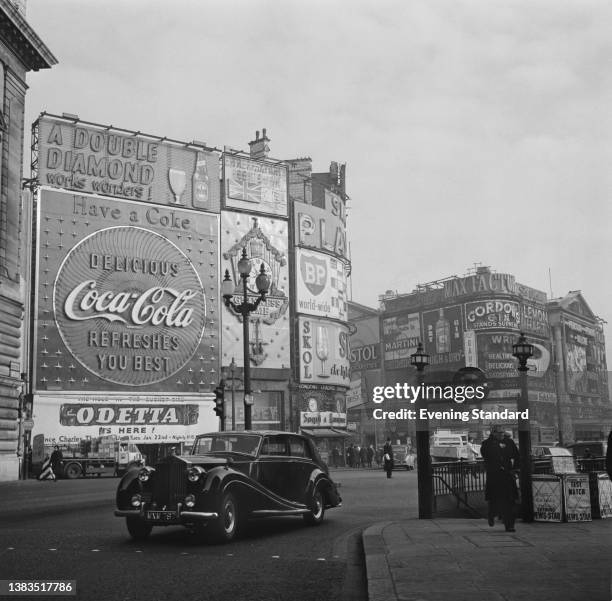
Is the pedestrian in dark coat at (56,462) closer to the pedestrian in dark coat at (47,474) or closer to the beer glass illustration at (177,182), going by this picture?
the pedestrian in dark coat at (47,474)

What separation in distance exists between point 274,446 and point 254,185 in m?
53.8

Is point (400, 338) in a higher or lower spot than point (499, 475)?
higher

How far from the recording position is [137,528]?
1261 centimetres

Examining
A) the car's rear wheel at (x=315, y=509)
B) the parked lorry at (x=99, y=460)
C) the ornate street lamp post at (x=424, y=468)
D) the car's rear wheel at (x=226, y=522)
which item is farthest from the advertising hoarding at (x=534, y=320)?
the car's rear wheel at (x=226, y=522)

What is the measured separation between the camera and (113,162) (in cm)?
5972

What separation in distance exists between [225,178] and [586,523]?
176ft

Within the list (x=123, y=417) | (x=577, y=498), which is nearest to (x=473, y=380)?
(x=123, y=417)

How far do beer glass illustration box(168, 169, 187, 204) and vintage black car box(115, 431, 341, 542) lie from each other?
159 ft

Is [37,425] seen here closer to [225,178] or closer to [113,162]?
[113,162]

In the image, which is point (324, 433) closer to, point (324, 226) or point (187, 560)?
point (324, 226)

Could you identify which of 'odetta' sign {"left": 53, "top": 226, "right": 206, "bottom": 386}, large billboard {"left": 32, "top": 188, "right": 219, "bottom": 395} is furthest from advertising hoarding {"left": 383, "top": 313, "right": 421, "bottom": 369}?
'odetta' sign {"left": 53, "top": 226, "right": 206, "bottom": 386}

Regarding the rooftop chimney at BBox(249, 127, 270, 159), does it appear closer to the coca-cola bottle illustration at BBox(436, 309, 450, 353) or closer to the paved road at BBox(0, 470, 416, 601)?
the coca-cola bottle illustration at BBox(436, 309, 450, 353)

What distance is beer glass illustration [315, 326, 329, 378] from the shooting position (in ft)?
228

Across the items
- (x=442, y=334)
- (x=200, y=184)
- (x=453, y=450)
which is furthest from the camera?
(x=442, y=334)
